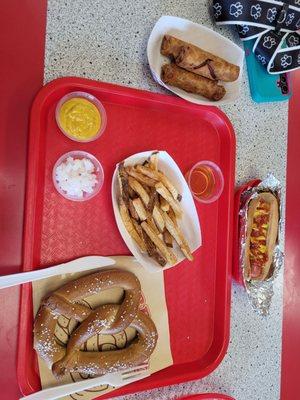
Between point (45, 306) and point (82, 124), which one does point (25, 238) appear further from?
point (82, 124)

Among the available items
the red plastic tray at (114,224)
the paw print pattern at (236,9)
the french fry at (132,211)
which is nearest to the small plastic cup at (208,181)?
the red plastic tray at (114,224)

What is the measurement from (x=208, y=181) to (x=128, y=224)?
12.9 inches

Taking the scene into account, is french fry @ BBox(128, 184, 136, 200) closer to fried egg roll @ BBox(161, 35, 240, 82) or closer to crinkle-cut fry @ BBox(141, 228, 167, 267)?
crinkle-cut fry @ BBox(141, 228, 167, 267)

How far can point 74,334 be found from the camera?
108 cm

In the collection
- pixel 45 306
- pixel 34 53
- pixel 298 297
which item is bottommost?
pixel 298 297

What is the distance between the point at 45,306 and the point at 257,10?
3.45 ft

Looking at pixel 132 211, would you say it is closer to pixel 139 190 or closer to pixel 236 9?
pixel 139 190

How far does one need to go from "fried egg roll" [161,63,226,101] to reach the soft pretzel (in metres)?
0.56

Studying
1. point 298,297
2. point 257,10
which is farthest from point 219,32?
point 298,297

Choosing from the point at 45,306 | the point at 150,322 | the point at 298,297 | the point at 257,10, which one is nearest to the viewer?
the point at 45,306

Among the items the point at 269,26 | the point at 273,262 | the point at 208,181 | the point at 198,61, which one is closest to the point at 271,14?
the point at 269,26

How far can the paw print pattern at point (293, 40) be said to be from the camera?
140cm

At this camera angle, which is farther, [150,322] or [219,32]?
[219,32]

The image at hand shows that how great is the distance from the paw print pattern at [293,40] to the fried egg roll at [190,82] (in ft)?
1.05
